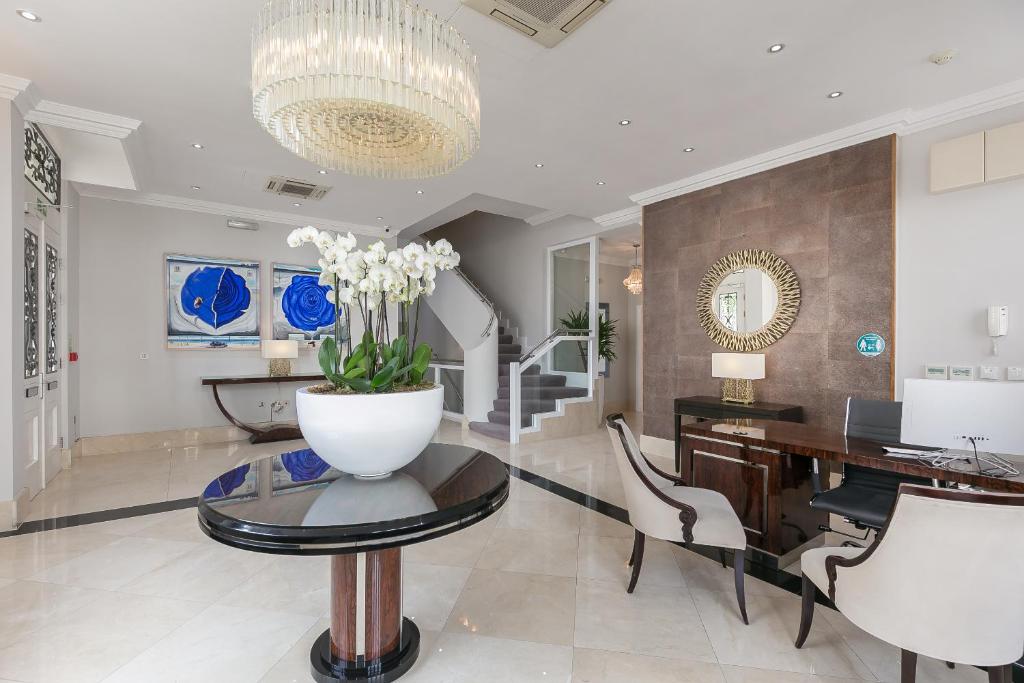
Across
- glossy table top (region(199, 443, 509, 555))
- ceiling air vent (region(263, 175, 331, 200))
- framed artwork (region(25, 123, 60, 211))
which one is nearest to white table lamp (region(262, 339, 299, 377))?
ceiling air vent (region(263, 175, 331, 200))

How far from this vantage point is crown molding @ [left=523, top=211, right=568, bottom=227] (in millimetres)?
7695

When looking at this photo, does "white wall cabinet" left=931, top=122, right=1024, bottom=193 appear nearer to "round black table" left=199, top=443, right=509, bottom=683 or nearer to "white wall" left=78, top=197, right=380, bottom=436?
"round black table" left=199, top=443, right=509, bottom=683

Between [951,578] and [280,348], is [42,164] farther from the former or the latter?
[951,578]

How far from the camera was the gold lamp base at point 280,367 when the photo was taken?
6824 millimetres

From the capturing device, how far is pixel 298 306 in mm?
7227

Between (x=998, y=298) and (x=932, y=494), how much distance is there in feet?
10.4

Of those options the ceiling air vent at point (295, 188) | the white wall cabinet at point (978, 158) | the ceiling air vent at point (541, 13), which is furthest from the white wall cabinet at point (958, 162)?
the ceiling air vent at point (295, 188)

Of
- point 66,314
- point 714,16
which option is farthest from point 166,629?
point 66,314

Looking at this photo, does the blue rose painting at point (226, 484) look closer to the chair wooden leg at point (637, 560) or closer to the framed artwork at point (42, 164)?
the chair wooden leg at point (637, 560)

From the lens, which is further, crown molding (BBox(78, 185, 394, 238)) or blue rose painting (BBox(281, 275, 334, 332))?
blue rose painting (BBox(281, 275, 334, 332))

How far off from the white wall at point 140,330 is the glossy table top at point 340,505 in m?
5.35

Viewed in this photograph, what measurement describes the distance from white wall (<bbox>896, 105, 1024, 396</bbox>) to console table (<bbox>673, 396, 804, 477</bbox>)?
861 mm

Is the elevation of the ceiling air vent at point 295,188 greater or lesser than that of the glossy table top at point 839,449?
greater

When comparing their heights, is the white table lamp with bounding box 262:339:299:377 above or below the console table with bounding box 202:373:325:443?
above
